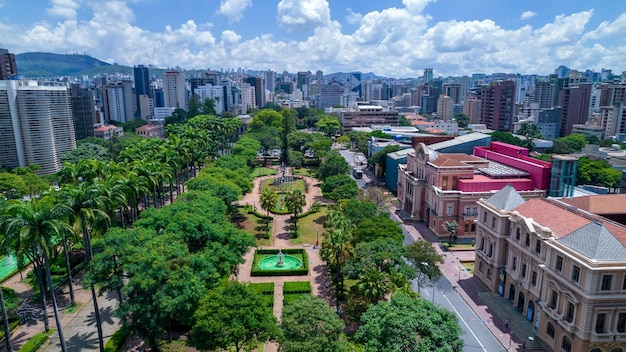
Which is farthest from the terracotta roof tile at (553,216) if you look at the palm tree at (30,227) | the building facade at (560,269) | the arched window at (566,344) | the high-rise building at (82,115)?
the high-rise building at (82,115)

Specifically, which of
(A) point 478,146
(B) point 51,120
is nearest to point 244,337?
(A) point 478,146

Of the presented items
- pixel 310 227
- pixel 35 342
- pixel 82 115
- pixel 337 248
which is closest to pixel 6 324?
pixel 35 342

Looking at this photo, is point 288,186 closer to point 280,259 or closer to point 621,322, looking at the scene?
point 280,259

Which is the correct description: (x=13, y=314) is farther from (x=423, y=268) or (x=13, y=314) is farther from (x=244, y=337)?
(x=423, y=268)

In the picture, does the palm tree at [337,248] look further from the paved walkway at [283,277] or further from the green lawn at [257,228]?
the green lawn at [257,228]

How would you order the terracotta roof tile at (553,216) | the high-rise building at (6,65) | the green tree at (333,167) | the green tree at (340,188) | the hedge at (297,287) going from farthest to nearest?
1. the high-rise building at (6,65)
2. the green tree at (333,167)
3. the green tree at (340,188)
4. the hedge at (297,287)
5. the terracotta roof tile at (553,216)

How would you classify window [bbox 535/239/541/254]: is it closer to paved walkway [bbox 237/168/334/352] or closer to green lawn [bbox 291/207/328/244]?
paved walkway [bbox 237/168/334/352]

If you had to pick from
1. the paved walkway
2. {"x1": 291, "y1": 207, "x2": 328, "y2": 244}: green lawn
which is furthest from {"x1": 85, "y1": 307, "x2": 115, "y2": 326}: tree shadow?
{"x1": 291, "y1": 207, "x2": 328, "y2": 244}: green lawn
